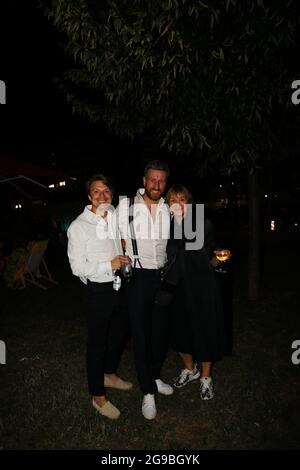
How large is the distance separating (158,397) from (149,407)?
362 mm

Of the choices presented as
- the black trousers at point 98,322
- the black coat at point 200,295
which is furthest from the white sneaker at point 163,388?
the black trousers at point 98,322

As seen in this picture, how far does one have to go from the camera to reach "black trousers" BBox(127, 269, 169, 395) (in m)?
3.31

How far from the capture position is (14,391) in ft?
12.8

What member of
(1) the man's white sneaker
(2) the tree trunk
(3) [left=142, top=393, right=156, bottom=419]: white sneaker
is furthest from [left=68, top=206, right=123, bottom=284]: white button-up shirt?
(2) the tree trunk

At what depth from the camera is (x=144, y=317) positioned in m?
3.35

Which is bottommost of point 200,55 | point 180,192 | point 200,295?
point 200,295

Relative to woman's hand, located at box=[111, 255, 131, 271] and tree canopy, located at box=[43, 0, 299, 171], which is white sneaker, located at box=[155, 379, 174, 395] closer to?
woman's hand, located at box=[111, 255, 131, 271]

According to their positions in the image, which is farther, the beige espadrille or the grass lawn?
the beige espadrille

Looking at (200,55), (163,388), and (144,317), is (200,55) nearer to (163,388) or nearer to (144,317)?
(144,317)

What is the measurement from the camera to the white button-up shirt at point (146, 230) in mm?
3336

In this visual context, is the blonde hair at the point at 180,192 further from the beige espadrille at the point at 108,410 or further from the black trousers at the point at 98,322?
the beige espadrille at the point at 108,410

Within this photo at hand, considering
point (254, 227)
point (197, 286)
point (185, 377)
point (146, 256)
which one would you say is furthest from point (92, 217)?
point (254, 227)

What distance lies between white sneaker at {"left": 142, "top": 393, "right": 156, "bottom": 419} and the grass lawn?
0.06 metres

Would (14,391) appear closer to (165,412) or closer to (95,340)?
(95,340)
